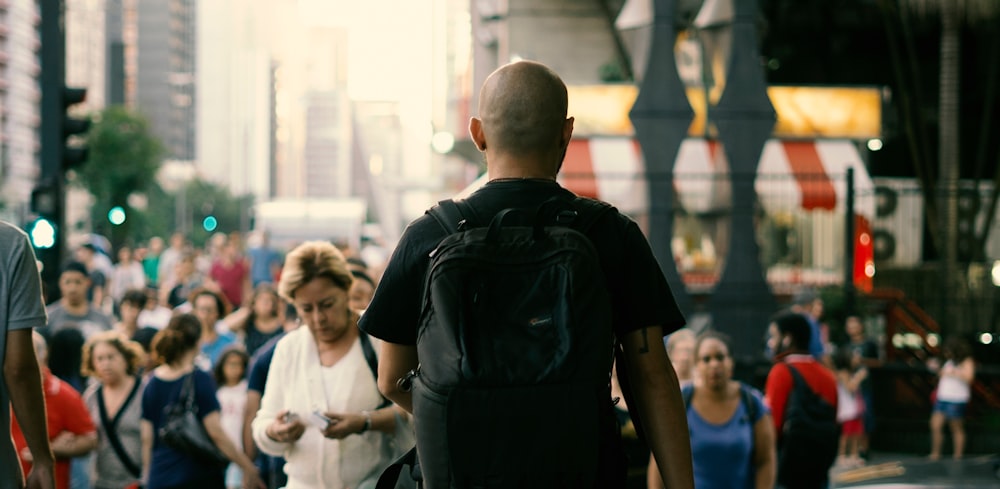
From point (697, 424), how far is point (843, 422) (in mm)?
9289

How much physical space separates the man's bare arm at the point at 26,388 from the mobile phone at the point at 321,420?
1.05 metres

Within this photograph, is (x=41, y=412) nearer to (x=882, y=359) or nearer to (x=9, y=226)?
(x=9, y=226)

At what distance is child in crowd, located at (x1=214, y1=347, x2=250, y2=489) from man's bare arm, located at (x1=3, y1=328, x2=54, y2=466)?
4.99 m

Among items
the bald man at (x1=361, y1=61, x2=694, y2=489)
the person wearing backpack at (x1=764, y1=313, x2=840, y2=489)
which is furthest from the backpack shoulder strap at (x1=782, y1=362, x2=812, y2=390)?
the bald man at (x1=361, y1=61, x2=694, y2=489)

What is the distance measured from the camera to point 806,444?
7.88 m

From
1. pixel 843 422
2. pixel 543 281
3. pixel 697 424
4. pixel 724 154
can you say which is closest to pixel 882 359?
pixel 843 422

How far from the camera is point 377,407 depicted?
548cm

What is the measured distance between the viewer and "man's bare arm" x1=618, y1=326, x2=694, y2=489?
126 inches

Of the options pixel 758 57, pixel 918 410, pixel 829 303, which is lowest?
pixel 918 410

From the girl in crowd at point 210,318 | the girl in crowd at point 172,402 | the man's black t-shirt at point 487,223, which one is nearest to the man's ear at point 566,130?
the man's black t-shirt at point 487,223

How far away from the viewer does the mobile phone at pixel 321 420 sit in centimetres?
530

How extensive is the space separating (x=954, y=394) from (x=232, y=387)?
953 centimetres

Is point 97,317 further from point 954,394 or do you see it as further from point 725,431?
point 954,394

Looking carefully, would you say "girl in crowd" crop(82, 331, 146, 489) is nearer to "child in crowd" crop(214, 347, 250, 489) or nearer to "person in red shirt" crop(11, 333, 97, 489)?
"person in red shirt" crop(11, 333, 97, 489)
